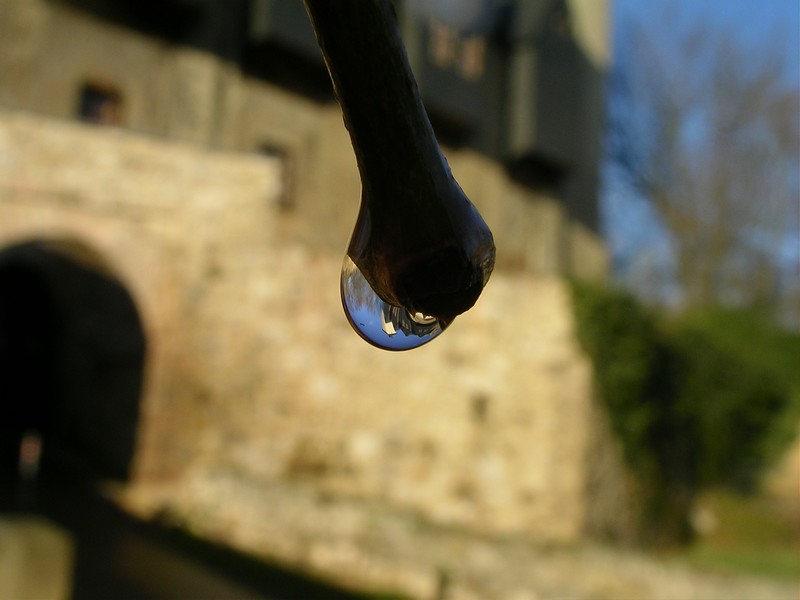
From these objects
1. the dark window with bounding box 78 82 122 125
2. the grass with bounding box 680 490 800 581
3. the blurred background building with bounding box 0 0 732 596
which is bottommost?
the grass with bounding box 680 490 800 581

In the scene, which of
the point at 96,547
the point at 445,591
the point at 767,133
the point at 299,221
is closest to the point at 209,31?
the point at 299,221

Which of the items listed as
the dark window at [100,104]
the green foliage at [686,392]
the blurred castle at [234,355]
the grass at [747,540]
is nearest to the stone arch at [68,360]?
the blurred castle at [234,355]

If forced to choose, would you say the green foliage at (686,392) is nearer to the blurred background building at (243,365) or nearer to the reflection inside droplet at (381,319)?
the blurred background building at (243,365)

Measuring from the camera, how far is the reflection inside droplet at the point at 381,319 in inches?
25.6

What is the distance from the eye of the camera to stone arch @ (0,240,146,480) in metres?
10.2

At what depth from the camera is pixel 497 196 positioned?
55.7 ft

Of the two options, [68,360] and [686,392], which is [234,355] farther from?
[686,392]

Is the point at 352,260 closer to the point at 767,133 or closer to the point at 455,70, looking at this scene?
the point at 455,70

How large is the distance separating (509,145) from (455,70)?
2.10 metres

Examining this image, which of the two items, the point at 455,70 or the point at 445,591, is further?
the point at 455,70

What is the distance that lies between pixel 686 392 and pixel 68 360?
950 centimetres

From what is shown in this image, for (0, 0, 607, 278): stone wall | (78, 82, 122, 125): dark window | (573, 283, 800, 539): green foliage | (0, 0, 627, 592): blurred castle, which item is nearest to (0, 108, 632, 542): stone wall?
(0, 0, 627, 592): blurred castle

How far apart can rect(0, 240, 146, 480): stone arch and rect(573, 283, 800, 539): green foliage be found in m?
5.75

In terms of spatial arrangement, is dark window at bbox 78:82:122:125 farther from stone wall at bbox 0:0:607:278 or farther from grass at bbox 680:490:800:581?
grass at bbox 680:490:800:581
